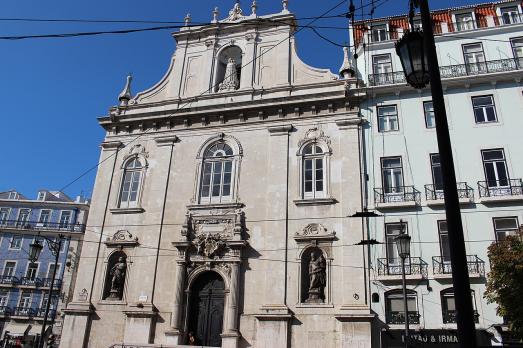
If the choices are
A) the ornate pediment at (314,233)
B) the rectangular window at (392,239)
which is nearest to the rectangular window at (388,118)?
the rectangular window at (392,239)

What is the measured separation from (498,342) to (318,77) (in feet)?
48.4

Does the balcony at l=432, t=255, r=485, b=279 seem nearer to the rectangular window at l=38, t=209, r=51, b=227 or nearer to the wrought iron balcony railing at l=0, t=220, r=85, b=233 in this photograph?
the wrought iron balcony railing at l=0, t=220, r=85, b=233

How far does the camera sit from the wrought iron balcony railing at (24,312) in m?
42.3

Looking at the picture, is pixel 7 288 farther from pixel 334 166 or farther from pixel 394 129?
pixel 394 129

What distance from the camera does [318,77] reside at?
24516 mm

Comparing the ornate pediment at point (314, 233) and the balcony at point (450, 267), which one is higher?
the ornate pediment at point (314, 233)

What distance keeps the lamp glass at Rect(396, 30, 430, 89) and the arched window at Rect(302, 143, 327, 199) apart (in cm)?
1545

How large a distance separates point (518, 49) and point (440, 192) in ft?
28.8

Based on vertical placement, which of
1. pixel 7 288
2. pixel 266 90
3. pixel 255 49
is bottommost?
pixel 7 288

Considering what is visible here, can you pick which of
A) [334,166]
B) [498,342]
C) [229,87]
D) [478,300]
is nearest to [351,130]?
[334,166]

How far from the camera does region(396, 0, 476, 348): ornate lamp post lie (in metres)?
4.60

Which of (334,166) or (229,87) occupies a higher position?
(229,87)

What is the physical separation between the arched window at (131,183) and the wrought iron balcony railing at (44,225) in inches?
→ 966

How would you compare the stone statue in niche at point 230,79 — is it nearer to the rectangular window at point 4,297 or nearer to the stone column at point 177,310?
the stone column at point 177,310
